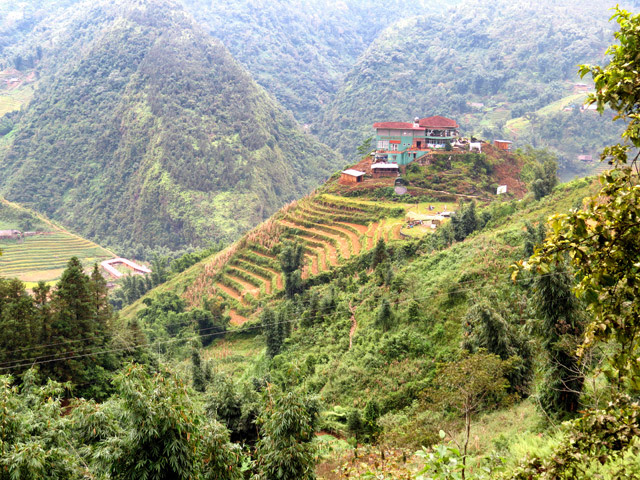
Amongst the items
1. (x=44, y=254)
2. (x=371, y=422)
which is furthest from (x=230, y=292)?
(x=44, y=254)

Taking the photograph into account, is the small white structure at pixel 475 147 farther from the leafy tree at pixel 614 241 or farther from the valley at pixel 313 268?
the leafy tree at pixel 614 241

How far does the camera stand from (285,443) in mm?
7016

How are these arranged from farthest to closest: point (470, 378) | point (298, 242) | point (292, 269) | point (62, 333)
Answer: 1. point (298, 242)
2. point (292, 269)
3. point (62, 333)
4. point (470, 378)

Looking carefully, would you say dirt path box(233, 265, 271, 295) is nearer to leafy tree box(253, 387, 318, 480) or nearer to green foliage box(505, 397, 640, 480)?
leafy tree box(253, 387, 318, 480)

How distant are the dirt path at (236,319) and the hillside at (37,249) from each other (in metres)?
37.2

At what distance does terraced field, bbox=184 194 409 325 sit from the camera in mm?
33312

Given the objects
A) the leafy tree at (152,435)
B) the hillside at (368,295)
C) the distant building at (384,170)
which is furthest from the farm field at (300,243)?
the leafy tree at (152,435)

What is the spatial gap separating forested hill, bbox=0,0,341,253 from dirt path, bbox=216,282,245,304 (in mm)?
41920

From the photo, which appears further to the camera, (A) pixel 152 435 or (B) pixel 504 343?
(B) pixel 504 343

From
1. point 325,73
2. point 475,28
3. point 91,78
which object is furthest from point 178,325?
point 325,73

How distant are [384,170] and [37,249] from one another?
192ft

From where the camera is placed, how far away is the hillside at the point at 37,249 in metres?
61.8

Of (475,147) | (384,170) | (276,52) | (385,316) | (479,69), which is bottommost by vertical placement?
(385,316)

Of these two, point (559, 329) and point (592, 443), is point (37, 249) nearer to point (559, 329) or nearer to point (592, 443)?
point (559, 329)
